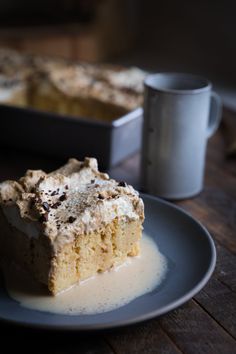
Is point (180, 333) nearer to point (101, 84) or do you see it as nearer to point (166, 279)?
point (166, 279)

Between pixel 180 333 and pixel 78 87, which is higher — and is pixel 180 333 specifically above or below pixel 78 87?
below

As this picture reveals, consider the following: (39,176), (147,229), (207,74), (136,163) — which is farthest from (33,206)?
(207,74)

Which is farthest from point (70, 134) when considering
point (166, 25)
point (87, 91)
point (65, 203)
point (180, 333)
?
point (166, 25)

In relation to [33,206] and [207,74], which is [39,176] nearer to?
[33,206]

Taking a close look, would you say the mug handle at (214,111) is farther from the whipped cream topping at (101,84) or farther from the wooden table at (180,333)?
the wooden table at (180,333)

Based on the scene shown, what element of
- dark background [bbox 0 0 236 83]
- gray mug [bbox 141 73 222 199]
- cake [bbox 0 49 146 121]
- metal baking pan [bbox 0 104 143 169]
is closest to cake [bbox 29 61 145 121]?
cake [bbox 0 49 146 121]

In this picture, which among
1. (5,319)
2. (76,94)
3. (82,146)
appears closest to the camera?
(5,319)

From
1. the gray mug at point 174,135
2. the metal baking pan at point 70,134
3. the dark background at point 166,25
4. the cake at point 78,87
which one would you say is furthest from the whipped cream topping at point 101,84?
the dark background at point 166,25
